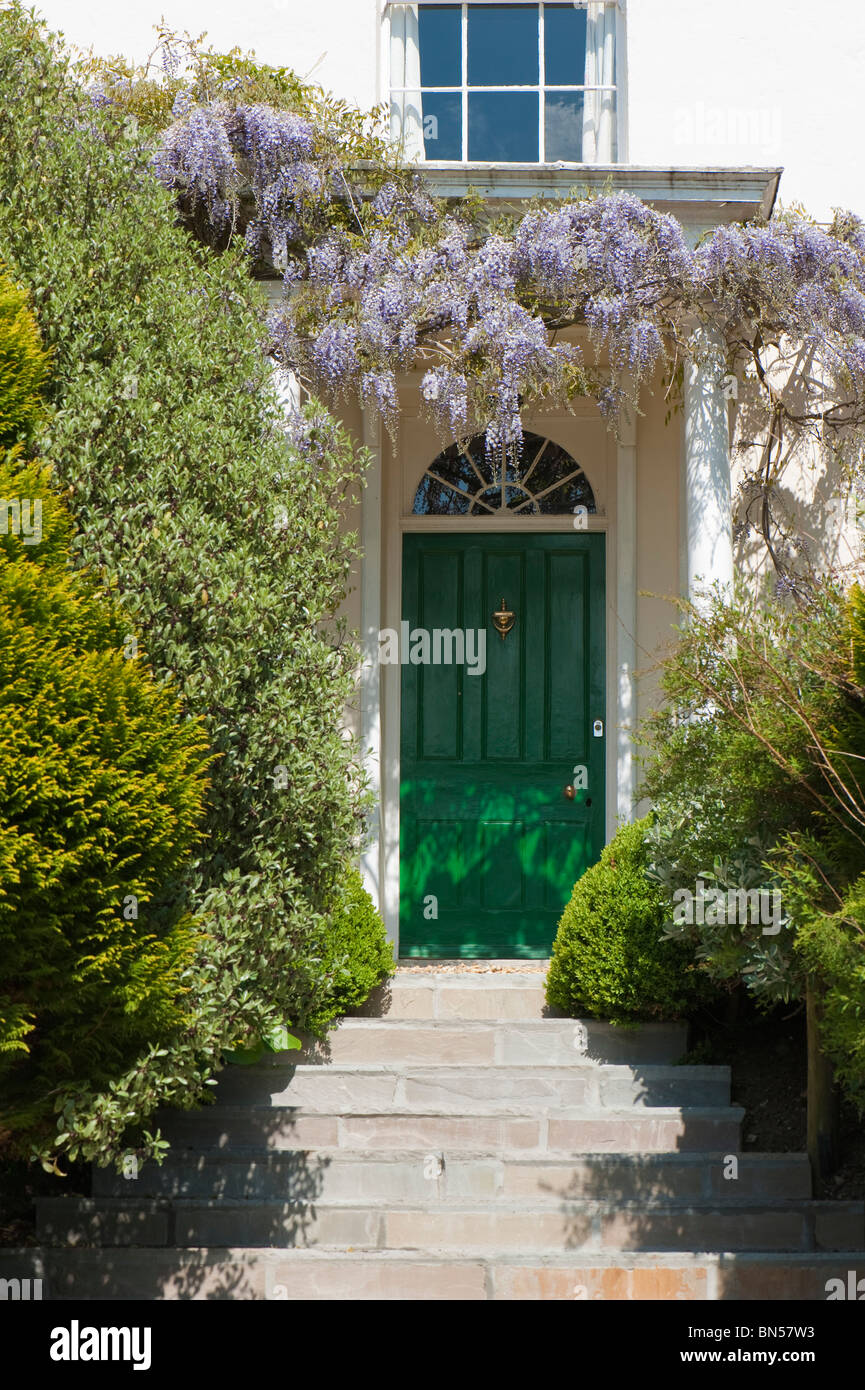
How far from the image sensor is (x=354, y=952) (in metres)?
5.36

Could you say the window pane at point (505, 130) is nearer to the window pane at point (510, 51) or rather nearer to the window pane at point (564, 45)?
the window pane at point (510, 51)

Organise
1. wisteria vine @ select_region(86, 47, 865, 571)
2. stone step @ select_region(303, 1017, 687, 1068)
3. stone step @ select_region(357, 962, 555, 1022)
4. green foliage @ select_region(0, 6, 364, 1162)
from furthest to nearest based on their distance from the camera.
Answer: stone step @ select_region(357, 962, 555, 1022) → wisteria vine @ select_region(86, 47, 865, 571) → stone step @ select_region(303, 1017, 687, 1068) → green foliage @ select_region(0, 6, 364, 1162)

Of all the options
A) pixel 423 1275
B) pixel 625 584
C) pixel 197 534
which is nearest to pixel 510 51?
pixel 625 584

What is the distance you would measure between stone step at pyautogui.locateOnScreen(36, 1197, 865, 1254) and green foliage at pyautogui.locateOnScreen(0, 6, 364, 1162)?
0.68m

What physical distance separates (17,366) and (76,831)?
1.47 meters

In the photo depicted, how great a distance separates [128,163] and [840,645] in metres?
3.17

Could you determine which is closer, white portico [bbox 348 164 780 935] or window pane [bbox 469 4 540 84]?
white portico [bbox 348 164 780 935]

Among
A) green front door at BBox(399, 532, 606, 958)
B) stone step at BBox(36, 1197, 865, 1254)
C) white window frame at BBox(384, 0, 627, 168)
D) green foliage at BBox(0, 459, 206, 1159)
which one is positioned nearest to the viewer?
green foliage at BBox(0, 459, 206, 1159)

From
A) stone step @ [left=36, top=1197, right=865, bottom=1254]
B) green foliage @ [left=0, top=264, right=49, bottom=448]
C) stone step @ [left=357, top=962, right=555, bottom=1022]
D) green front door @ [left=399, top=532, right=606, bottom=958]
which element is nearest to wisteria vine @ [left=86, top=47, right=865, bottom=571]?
green front door @ [left=399, top=532, right=606, bottom=958]

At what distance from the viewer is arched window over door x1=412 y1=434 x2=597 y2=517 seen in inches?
267

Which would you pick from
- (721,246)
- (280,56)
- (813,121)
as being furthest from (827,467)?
(280,56)

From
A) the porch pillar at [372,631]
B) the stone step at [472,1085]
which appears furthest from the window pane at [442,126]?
the stone step at [472,1085]

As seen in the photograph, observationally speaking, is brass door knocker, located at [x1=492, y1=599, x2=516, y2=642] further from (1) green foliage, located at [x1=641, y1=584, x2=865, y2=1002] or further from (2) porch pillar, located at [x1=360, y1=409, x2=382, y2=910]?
(1) green foliage, located at [x1=641, y1=584, x2=865, y2=1002]

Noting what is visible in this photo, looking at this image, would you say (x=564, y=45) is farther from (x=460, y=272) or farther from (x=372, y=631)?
(x=372, y=631)
